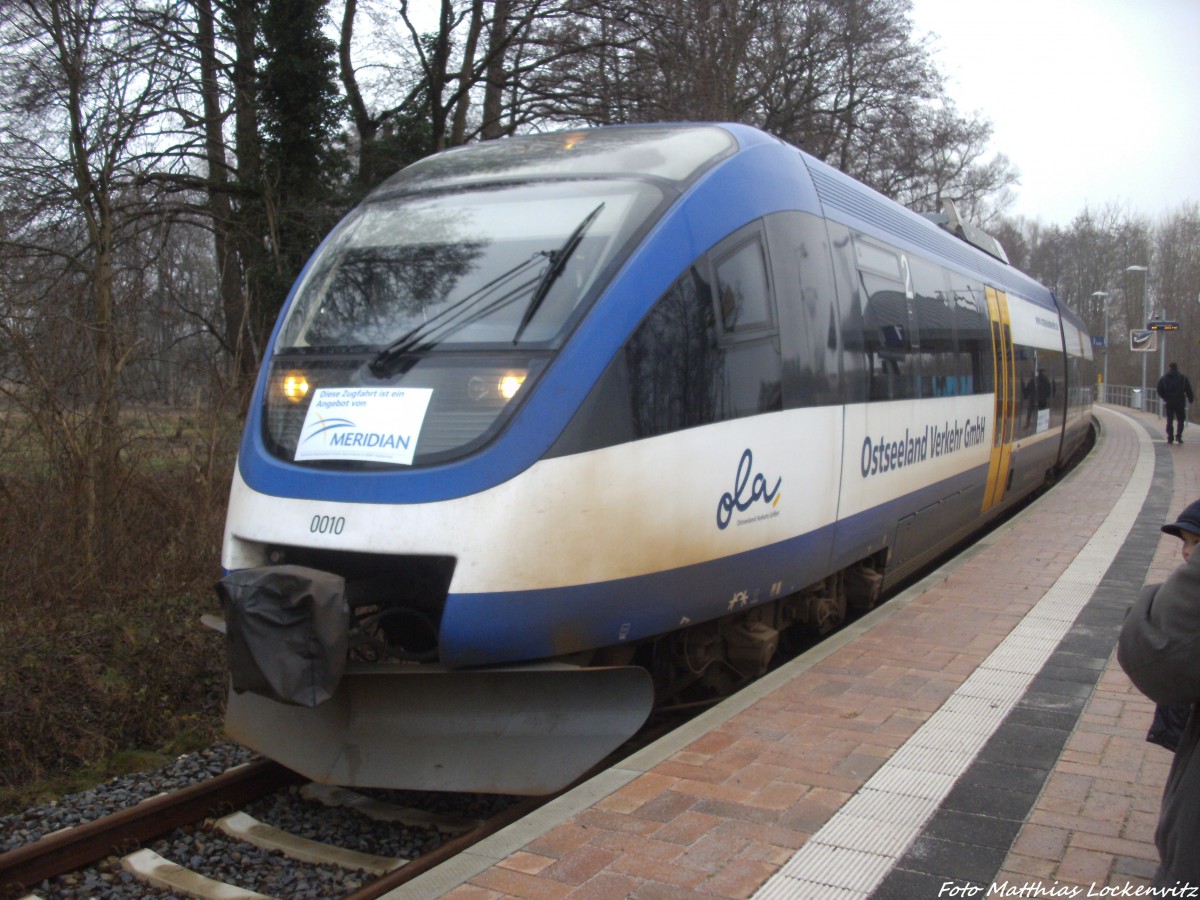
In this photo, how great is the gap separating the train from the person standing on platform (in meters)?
18.3

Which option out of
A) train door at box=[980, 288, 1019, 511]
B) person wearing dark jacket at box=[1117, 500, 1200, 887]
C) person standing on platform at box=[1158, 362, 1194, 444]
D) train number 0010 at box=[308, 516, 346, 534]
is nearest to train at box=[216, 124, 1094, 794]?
train number 0010 at box=[308, 516, 346, 534]

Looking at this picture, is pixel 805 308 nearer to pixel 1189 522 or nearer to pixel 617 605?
pixel 617 605

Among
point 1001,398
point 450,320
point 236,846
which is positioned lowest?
point 236,846

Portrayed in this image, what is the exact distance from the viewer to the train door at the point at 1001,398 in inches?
431

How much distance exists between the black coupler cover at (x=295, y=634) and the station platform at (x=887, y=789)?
98 cm

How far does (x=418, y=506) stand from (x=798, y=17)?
24914 mm

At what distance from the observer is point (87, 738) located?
20.8 ft

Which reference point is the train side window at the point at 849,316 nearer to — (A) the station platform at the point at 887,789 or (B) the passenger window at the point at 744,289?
(B) the passenger window at the point at 744,289

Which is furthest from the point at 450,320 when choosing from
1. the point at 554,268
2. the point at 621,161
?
the point at 621,161

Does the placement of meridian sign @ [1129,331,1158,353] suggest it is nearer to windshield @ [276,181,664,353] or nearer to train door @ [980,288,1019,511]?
train door @ [980,288,1019,511]

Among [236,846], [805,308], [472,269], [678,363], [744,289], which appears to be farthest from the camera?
[805,308]

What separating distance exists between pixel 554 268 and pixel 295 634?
6.39 feet

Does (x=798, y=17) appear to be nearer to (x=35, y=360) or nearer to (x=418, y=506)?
(x=35, y=360)

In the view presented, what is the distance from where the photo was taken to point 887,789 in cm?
418
